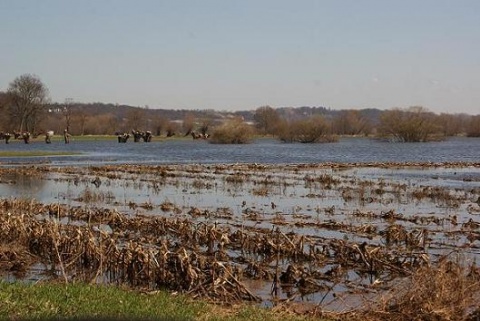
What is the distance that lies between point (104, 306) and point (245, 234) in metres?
7.07

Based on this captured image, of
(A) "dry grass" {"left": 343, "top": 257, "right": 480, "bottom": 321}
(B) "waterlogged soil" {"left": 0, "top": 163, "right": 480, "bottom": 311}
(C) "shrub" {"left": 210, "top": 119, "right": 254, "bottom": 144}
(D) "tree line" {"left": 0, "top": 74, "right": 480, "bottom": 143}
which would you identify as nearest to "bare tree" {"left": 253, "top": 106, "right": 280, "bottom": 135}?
(D) "tree line" {"left": 0, "top": 74, "right": 480, "bottom": 143}

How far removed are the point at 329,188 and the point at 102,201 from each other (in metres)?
12.1

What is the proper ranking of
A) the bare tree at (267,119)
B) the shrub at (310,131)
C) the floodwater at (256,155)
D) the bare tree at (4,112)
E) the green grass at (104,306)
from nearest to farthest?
the green grass at (104,306), the floodwater at (256,155), the shrub at (310,131), the bare tree at (4,112), the bare tree at (267,119)

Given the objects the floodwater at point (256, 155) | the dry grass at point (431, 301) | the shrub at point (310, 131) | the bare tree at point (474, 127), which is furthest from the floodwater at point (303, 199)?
the bare tree at point (474, 127)

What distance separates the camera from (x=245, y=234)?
1664 centimetres

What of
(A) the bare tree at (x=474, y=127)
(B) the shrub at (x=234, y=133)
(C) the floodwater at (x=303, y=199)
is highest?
(A) the bare tree at (x=474, y=127)

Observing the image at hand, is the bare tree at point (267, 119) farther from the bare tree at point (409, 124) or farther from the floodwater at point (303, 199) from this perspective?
the floodwater at point (303, 199)

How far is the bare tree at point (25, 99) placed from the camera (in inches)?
4759

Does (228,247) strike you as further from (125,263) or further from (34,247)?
(34,247)

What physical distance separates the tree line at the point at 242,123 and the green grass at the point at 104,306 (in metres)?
96.1

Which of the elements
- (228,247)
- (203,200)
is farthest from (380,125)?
(228,247)

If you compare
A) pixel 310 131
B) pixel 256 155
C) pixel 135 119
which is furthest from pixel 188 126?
pixel 256 155

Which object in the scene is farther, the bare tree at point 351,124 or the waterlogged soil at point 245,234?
the bare tree at point 351,124

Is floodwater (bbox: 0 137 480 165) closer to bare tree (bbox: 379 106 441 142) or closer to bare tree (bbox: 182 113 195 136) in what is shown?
bare tree (bbox: 379 106 441 142)
